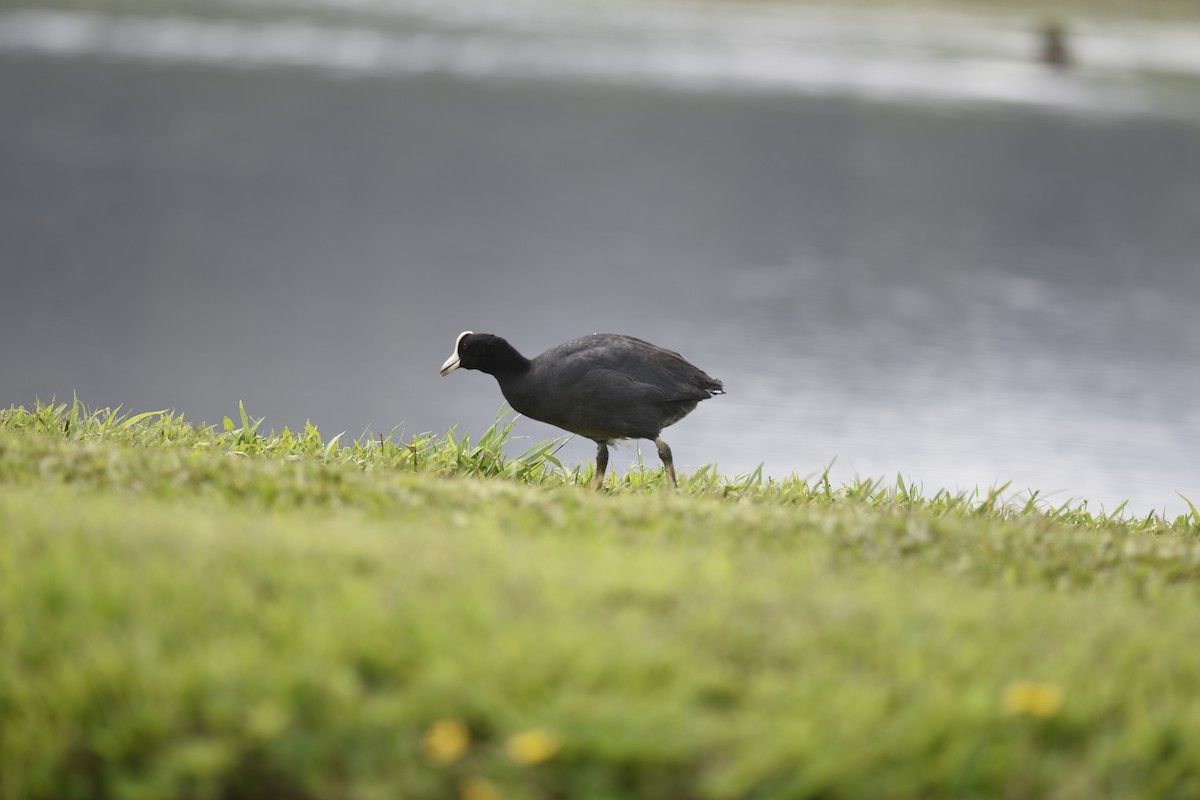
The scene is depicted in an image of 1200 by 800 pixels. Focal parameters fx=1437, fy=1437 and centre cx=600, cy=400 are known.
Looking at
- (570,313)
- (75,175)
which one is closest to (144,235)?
(75,175)

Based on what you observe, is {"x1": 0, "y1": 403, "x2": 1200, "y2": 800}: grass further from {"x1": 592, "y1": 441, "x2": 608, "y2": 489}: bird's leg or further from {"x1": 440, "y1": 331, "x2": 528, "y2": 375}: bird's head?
{"x1": 440, "y1": 331, "x2": 528, "y2": 375}: bird's head

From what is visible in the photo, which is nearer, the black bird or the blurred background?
the black bird

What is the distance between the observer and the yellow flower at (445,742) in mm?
3930

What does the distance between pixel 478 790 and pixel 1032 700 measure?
1.66m

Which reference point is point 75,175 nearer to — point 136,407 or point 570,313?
point 570,313

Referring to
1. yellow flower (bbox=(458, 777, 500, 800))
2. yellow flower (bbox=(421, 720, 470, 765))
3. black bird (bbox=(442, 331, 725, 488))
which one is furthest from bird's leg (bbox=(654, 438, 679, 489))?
yellow flower (bbox=(458, 777, 500, 800))

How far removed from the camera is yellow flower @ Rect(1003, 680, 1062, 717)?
4234mm

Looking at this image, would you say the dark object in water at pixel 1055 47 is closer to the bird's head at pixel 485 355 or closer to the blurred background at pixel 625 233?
the blurred background at pixel 625 233

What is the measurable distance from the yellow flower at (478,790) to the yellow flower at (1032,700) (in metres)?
1.53

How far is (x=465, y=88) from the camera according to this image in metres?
37.9

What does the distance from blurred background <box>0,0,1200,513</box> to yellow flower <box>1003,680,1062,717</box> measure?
4.60 metres

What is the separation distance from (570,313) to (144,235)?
7470 mm

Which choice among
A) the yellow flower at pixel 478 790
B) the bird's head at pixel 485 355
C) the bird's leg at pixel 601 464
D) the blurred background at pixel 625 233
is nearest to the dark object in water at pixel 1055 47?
the blurred background at pixel 625 233

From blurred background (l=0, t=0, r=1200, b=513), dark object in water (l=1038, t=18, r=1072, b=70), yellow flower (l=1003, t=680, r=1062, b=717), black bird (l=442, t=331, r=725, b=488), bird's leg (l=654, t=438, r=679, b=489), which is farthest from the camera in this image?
dark object in water (l=1038, t=18, r=1072, b=70)
